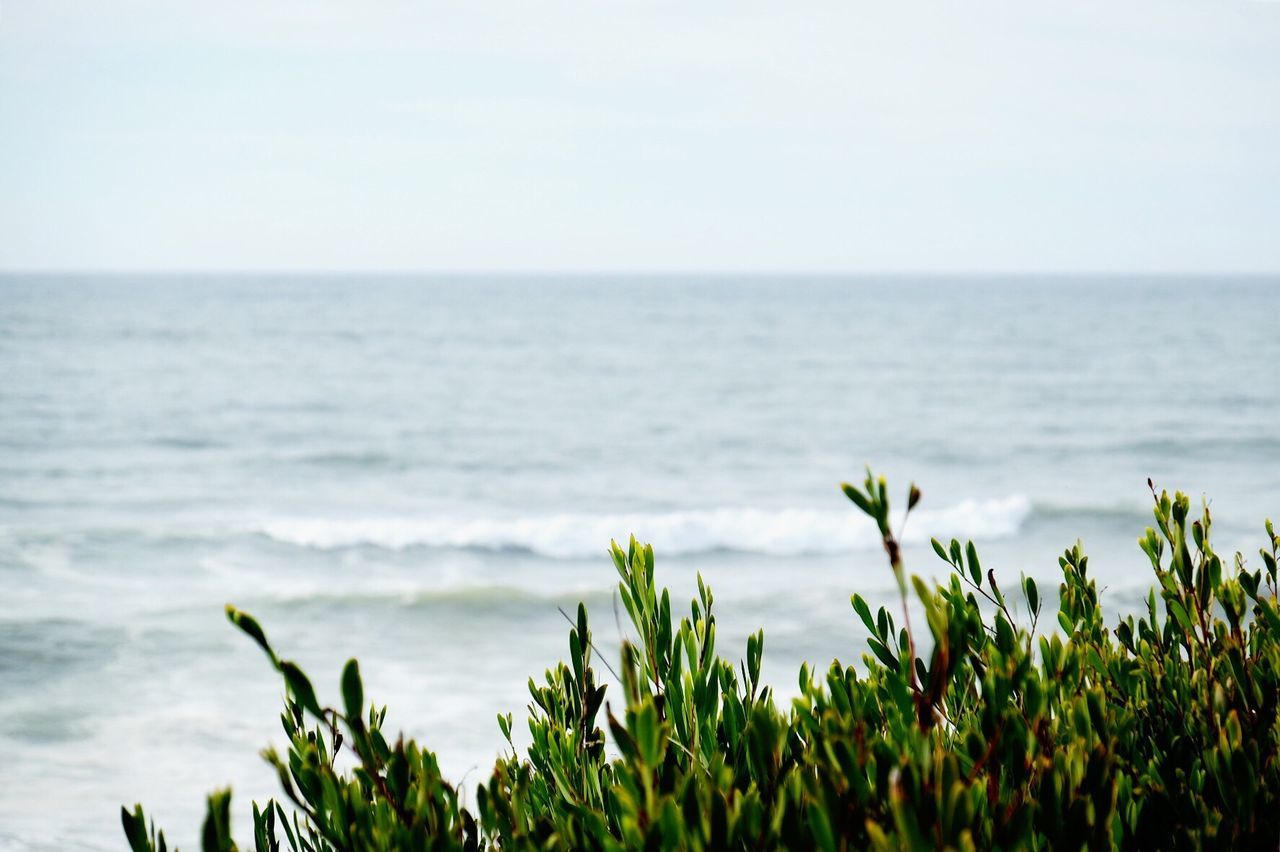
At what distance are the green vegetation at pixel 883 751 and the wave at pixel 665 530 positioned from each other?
15048 mm

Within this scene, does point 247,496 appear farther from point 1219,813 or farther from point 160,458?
point 1219,813

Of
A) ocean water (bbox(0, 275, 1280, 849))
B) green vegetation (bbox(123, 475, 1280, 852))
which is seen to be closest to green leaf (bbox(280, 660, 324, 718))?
green vegetation (bbox(123, 475, 1280, 852))

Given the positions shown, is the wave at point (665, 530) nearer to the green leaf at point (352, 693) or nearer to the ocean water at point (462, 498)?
the ocean water at point (462, 498)

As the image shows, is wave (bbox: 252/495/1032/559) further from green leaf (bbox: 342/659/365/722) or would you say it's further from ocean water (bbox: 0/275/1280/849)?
green leaf (bbox: 342/659/365/722)

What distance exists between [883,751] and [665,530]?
17.0m

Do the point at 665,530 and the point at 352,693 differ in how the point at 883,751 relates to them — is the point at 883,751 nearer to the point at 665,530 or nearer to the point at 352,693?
the point at 352,693

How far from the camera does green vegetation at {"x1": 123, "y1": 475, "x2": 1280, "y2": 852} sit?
1090 mm

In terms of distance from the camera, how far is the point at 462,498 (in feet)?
67.3

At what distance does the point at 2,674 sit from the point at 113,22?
49.8 feet

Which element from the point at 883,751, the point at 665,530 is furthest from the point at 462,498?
the point at 883,751

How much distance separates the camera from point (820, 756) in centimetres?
114

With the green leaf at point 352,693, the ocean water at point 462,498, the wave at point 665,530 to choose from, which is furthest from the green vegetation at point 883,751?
the wave at point 665,530

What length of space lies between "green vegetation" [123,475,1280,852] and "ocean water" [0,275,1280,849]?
561 centimetres

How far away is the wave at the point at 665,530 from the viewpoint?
17.1 m
